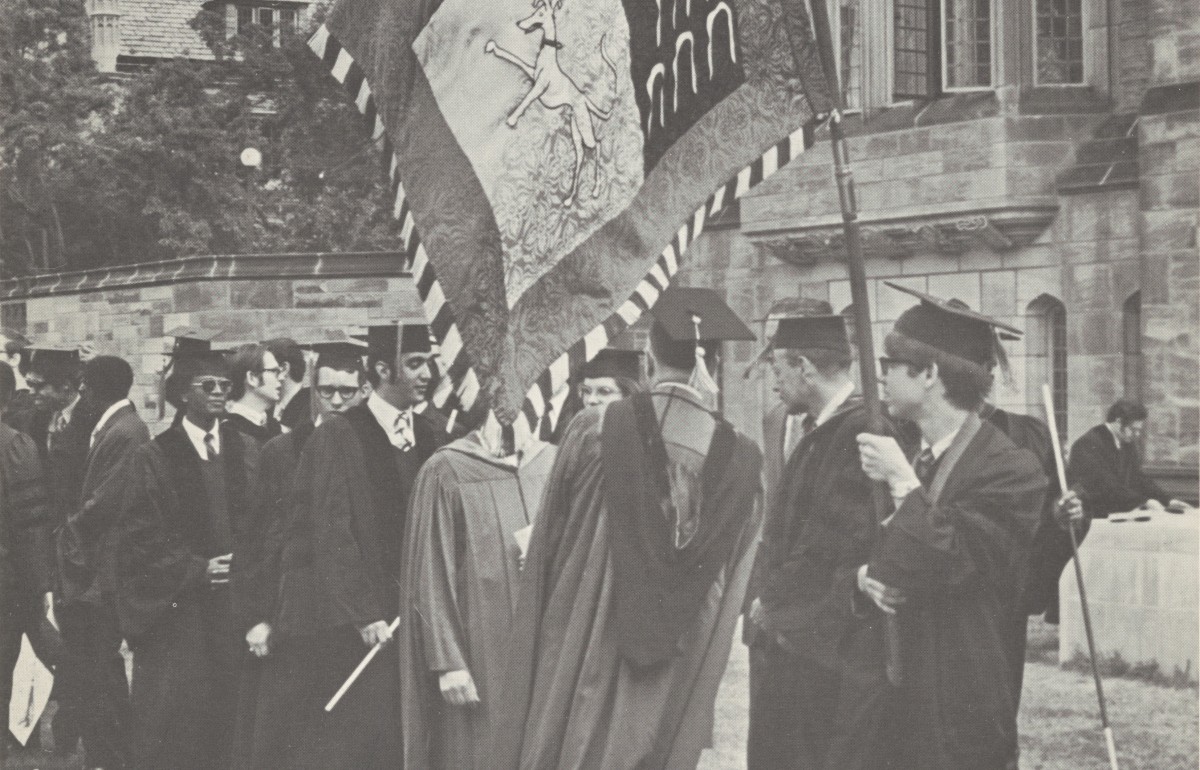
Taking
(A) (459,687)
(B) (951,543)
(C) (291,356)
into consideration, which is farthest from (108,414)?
(B) (951,543)

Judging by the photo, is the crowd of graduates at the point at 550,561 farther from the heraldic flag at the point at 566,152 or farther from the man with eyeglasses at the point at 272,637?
the heraldic flag at the point at 566,152

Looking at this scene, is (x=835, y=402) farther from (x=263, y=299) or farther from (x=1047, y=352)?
(x=263, y=299)

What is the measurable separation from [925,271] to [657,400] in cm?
941

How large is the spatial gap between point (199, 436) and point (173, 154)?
16.1 metres

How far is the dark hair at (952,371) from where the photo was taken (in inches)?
258

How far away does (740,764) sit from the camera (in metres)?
9.71

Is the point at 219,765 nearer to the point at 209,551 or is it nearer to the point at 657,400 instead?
the point at 209,551

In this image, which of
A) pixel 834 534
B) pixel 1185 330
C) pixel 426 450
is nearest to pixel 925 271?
pixel 1185 330

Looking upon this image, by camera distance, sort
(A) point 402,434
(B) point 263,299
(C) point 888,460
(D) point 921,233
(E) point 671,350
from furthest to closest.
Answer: (B) point 263,299
(D) point 921,233
(A) point 402,434
(E) point 671,350
(C) point 888,460

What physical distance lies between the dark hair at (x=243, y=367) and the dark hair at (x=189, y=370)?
14 cm

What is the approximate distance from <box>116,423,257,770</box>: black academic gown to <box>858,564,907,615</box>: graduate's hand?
148 inches

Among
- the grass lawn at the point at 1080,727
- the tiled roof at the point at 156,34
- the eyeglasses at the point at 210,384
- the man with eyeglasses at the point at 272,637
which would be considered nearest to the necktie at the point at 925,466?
the grass lawn at the point at 1080,727

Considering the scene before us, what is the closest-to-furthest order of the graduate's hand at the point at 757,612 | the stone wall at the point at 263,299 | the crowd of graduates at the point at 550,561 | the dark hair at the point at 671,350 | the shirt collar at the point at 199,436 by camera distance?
the crowd of graduates at the point at 550,561, the dark hair at the point at 671,350, the graduate's hand at the point at 757,612, the shirt collar at the point at 199,436, the stone wall at the point at 263,299

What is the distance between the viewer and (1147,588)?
10.4 metres
